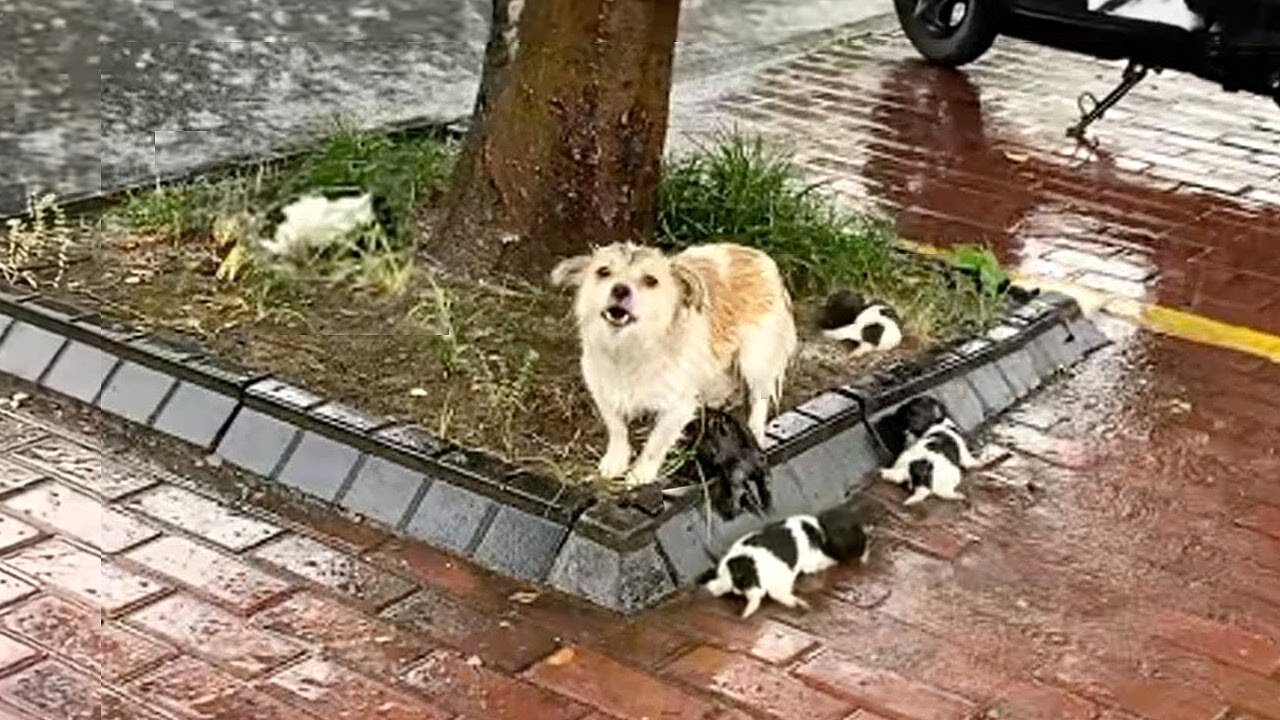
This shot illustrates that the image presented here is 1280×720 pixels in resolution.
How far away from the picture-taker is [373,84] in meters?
8.78

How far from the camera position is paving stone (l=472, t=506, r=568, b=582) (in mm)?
4680

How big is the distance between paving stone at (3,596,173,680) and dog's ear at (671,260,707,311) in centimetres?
133

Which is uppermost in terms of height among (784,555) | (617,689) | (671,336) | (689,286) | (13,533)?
(689,286)

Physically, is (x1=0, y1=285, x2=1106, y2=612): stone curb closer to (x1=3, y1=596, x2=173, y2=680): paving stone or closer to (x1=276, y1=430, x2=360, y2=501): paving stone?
(x1=276, y1=430, x2=360, y2=501): paving stone

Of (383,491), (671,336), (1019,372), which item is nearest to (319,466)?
(383,491)

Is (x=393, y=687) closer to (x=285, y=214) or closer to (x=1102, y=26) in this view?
(x=285, y=214)

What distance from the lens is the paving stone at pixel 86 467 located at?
4945 mm

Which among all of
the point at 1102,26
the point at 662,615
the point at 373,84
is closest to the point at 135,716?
the point at 662,615

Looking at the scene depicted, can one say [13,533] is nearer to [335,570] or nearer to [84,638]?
[84,638]

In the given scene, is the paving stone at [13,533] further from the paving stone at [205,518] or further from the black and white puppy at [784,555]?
the black and white puppy at [784,555]

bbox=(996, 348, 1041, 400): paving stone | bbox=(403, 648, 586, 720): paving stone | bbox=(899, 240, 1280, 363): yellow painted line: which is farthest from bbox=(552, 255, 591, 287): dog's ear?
bbox=(899, 240, 1280, 363): yellow painted line

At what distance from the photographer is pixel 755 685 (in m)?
4.32

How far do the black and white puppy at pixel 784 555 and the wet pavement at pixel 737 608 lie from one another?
0.05m

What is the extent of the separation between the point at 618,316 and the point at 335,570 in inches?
32.2
